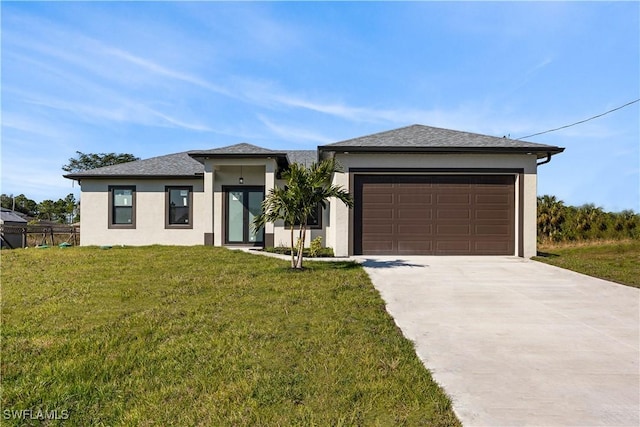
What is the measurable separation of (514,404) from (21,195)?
6710 centimetres

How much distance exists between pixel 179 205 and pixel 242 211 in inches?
116

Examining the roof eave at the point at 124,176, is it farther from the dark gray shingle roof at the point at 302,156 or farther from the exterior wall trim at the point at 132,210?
the dark gray shingle roof at the point at 302,156

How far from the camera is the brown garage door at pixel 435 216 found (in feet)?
36.4

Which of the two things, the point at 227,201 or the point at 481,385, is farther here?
the point at 227,201

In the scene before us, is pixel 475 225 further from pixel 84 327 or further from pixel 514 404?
pixel 84 327

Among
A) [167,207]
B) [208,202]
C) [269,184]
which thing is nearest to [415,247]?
[269,184]

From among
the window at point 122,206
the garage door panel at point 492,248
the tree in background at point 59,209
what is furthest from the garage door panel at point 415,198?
the tree in background at point 59,209

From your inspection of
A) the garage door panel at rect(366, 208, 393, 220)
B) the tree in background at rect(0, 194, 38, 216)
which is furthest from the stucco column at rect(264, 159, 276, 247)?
the tree in background at rect(0, 194, 38, 216)

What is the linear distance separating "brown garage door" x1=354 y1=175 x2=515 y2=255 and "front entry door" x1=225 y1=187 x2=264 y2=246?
495 cm

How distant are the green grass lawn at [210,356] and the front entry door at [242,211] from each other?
725cm

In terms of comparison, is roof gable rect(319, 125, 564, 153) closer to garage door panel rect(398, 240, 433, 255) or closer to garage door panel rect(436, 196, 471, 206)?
garage door panel rect(436, 196, 471, 206)

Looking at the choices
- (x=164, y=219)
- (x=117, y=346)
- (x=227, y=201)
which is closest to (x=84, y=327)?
(x=117, y=346)

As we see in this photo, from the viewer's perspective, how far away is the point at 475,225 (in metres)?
11.1

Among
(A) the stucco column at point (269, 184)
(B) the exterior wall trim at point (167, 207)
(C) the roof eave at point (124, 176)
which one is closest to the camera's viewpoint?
(A) the stucco column at point (269, 184)
